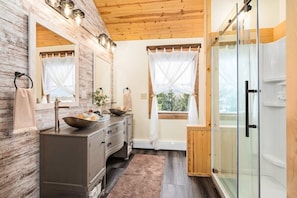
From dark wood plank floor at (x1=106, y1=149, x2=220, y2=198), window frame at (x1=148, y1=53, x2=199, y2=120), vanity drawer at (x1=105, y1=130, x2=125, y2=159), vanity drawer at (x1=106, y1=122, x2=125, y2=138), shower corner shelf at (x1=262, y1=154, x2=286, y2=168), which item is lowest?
dark wood plank floor at (x1=106, y1=149, x2=220, y2=198)

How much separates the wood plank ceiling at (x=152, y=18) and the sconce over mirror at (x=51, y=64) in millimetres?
1368

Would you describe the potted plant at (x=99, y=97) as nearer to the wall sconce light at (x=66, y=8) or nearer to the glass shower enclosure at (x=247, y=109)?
the wall sconce light at (x=66, y=8)

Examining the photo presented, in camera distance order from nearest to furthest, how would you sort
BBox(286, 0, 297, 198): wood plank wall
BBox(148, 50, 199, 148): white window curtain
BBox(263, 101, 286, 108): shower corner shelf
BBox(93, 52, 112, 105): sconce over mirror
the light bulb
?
BBox(286, 0, 297, 198): wood plank wall → the light bulb → BBox(263, 101, 286, 108): shower corner shelf → BBox(93, 52, 112, 105): sconce over mirror → BBox(148, 50, 199, 148): white window curtain

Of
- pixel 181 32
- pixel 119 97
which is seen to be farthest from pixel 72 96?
pixel 181 32

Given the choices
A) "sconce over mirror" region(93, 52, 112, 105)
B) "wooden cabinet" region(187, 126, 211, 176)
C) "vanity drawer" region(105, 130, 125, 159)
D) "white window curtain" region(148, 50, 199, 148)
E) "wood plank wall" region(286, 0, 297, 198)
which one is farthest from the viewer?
"white window curtain" region(148, 50, 199, 148)

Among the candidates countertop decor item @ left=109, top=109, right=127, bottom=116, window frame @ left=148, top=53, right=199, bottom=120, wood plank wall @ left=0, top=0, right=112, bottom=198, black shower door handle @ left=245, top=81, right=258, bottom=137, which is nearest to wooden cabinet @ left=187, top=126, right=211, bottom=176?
black shower door handle @ left=245, top=81, right=258, bottom=137

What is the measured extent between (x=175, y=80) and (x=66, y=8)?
2417 mm

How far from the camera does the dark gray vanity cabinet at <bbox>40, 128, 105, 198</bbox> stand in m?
1.68

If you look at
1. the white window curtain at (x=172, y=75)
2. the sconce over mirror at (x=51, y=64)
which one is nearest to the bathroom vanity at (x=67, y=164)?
the sconce over mirror at (x=51, y=64)

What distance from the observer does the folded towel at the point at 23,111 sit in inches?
54.9

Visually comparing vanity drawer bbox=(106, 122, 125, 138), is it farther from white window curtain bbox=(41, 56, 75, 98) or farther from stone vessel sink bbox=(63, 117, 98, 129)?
white window curtain bbox=(41, 56, 75, 98)

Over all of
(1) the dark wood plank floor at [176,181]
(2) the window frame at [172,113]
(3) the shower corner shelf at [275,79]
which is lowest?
(1) the dark wood plank floor at [176,181]

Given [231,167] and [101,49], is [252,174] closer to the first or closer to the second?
[231,167]

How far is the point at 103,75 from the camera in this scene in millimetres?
3441
